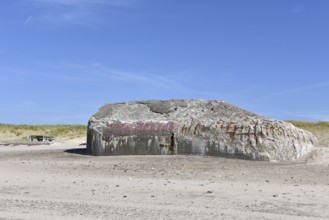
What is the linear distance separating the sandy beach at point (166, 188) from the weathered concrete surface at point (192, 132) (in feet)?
2.11

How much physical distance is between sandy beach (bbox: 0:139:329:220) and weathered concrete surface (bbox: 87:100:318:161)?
0.64 meters

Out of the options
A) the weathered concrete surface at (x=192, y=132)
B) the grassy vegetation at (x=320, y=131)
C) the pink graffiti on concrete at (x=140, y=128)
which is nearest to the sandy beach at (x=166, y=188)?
the weathered concrete surface at (x=192, y=132)

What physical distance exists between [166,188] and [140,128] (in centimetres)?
809

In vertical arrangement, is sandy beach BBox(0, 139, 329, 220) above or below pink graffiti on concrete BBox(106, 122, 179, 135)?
below

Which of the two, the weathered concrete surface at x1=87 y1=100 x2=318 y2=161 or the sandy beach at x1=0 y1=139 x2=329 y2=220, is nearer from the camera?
the sandy beach at x1=0 y1=139 x2=329 y2=220

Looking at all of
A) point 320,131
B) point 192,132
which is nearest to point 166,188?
point 192,132

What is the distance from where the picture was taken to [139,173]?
1296 centimetres

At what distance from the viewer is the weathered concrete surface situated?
52.7 feet

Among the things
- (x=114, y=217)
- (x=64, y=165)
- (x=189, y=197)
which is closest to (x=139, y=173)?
(x=64, y=165)

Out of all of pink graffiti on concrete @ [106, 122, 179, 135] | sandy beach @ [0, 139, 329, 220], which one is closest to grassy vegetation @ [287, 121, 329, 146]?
sandy beach @ [0, 139, 329, 220]

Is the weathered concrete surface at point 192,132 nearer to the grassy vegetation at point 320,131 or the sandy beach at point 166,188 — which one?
the sandy beach at point 166,188

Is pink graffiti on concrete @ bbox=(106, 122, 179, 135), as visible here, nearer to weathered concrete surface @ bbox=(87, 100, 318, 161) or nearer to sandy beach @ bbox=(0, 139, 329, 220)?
weathered concrete surface @ bbox=(87, 100, 318, 161)

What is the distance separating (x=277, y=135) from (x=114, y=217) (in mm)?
10344

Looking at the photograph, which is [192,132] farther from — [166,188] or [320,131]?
[320,131]
